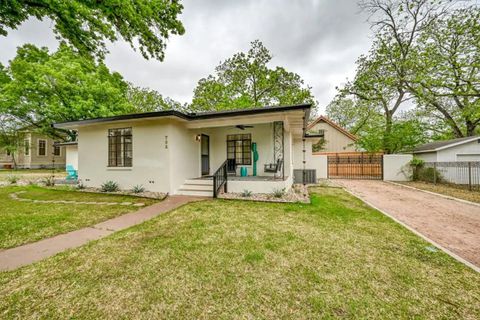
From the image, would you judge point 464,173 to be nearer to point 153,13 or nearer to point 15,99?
point 153,13

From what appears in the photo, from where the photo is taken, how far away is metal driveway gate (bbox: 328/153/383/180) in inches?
602

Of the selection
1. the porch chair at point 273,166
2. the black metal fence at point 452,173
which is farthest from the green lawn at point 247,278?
the black metal fence at point 452,173

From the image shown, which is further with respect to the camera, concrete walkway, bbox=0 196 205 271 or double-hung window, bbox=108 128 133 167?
double-hung window, bbox=108 128 133 167

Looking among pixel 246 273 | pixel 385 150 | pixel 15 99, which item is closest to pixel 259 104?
pixel 385 150

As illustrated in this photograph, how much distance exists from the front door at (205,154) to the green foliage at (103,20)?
439cm

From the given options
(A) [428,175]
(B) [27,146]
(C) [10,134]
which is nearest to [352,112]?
(A) [428,175]

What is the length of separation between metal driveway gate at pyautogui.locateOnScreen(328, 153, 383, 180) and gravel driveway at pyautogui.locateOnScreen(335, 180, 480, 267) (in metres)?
8.23

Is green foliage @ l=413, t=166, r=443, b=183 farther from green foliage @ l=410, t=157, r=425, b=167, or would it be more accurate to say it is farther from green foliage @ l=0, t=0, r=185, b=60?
green foliage @ l=0, t=0, r=185, b=60

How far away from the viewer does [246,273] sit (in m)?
2.46

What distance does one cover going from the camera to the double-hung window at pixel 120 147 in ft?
27.7

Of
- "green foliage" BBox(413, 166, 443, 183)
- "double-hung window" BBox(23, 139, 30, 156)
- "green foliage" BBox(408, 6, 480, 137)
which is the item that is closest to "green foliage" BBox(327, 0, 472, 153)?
"green foliage" BBox(408, 6, 480, 137)

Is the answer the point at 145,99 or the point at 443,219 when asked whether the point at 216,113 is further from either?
the point at 145,99

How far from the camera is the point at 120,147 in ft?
28.3

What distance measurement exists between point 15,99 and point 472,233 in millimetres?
26423
